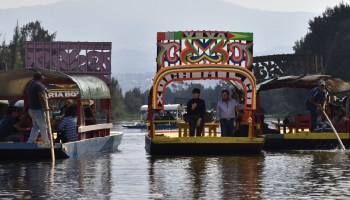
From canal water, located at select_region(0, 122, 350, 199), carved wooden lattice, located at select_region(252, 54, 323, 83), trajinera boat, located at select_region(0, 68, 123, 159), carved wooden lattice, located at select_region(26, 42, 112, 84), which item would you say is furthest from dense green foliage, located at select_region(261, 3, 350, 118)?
canal water, located at select_region(0, 122, 350, 199)

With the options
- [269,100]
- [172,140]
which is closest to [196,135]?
[172,140]

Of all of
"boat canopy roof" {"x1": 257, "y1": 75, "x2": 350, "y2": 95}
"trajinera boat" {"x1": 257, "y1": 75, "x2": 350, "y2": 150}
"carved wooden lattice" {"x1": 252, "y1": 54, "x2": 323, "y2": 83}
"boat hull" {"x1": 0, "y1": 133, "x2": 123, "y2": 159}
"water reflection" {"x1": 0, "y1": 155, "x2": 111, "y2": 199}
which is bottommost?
"water reflection" {"x1": 0, "y1": 155, "x2": 111, "y2": 199}

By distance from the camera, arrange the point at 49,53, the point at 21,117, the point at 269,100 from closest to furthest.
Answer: the point at 21,117 → the point at 49,53 → the point at 269,100

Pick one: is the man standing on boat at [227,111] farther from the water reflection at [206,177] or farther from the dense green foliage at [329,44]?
the dense green foliage at [329,44]

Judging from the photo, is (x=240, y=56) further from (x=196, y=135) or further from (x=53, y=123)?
(x=53, y=123)

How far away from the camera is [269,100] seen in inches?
6481

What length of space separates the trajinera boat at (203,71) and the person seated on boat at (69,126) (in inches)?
84.8

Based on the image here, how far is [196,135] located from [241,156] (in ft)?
5.74

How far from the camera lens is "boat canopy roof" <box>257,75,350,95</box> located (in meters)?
34.4

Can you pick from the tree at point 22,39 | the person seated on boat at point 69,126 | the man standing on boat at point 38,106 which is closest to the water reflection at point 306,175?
the person seated on boat at point 69,126

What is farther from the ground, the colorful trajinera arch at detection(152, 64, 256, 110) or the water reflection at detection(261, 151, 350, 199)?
the colorful trajinera arch at detection(152, 64, 256, 110)

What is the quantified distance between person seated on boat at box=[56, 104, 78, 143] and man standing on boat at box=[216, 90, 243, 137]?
3.94m

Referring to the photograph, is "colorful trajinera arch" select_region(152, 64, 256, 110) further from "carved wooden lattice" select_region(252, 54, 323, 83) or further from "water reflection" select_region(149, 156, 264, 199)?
"carved wooden lattice" select_region(252, 54, 323, 83)

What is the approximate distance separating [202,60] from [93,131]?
464 centimetres
